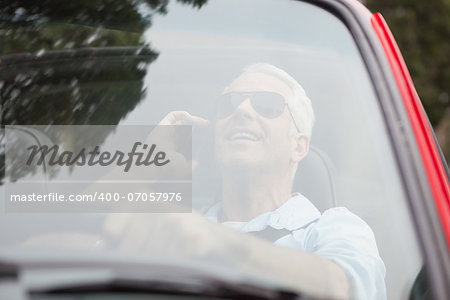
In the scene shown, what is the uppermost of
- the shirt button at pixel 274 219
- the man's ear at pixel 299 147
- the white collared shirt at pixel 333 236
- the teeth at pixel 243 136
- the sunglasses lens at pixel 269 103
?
the sunglasses lens at pixel 269 103

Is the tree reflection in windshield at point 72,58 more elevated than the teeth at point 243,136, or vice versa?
the tree reflection in windshield at point 72,58

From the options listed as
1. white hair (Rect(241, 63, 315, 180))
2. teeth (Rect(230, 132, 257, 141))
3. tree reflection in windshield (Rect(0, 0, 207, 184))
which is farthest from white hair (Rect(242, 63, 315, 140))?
tree reflection in windshield (Rect(0, 0, 207, 184))

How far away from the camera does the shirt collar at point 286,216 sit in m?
1.49

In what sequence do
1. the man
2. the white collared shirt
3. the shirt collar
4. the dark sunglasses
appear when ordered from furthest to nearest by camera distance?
the dark sunglasses → the shirt collar → the white collared shirt → the man

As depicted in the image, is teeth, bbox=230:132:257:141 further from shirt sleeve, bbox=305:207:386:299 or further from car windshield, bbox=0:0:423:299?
shirt sleeve, bbox=305:207:386:299

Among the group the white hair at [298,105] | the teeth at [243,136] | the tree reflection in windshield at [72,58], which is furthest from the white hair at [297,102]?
the tree reflection in windshield at [72,58]

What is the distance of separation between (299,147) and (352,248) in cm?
28

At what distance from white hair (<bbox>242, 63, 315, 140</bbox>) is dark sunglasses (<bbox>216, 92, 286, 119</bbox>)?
1.0 inches

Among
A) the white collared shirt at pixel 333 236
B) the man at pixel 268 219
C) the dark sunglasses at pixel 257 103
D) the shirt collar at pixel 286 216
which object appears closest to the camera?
the man at pixel 268 219

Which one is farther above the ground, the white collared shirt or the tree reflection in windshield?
the tree reflection in windshield

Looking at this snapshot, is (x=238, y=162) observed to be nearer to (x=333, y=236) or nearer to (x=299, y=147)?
(x=299, y=147)

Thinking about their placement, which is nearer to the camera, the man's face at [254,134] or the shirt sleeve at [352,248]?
the shirt sleeve at [352,248]

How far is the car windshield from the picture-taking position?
1396 millimetres

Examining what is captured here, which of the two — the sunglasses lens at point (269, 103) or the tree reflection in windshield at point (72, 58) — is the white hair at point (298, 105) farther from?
the tree reflection in windshield at point (72, 58)
